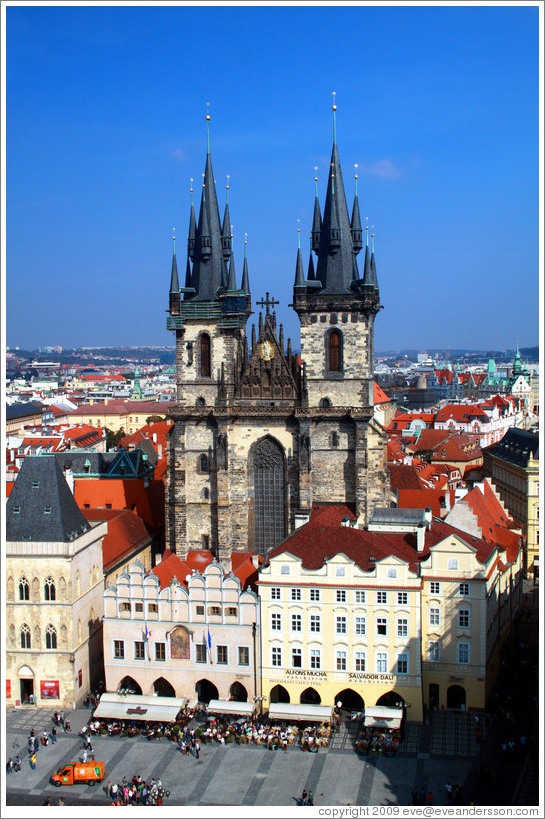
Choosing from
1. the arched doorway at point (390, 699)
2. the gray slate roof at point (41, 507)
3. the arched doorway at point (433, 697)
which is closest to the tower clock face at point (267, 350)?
the gray slate roof at point (41, 507)

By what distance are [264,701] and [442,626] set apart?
10.8m

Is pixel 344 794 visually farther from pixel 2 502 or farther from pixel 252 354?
pixel 252 354

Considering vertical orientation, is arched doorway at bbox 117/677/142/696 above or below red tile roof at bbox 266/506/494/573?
below

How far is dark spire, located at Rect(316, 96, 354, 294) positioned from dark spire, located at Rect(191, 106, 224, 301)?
754 centimetres

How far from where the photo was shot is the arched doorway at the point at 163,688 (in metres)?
→ 51.5

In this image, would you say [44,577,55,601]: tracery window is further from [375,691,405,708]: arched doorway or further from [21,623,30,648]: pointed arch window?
[375,691,405,708]: arched doorway

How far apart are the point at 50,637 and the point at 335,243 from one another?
3264 centimetres

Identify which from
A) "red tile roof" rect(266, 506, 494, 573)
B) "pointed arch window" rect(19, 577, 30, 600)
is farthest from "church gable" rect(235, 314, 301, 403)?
"pointed arch window" rect(19, 577, 30, 600)

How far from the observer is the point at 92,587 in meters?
54.9

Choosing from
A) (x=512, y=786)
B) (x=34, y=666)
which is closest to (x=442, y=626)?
(x=512, y=786)

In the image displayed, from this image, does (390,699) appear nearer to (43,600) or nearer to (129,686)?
(129,686)

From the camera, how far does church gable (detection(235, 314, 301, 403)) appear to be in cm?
6275

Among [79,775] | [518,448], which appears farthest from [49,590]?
[518,448]

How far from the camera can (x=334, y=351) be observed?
6259 centimetres
